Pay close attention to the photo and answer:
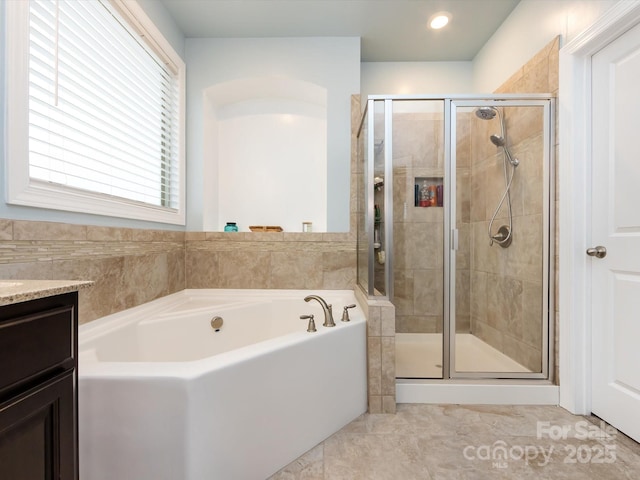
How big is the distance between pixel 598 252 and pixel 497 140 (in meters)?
0.89

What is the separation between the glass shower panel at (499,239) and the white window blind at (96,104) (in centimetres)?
200

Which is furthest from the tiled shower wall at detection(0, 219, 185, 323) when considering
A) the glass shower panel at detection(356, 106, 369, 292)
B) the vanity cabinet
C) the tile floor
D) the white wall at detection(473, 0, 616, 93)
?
the white wall at detection(473, 0, 616, 93)

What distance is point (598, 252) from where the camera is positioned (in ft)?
5.03

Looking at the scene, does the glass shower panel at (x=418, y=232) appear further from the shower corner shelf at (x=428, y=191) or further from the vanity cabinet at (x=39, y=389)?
the vanity cabinet at (x=39, y=389)

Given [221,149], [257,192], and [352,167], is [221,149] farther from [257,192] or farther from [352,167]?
[352,167]

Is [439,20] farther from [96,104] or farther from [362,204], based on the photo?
[96,104]

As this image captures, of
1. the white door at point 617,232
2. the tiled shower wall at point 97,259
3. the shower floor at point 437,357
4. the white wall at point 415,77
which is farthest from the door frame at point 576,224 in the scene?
the tiled shower wall at point 97,259

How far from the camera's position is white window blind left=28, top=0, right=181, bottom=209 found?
1258 millimetres

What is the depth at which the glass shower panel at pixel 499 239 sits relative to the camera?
1.85 m

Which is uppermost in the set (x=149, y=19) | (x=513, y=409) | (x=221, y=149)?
(x=149, y=19)

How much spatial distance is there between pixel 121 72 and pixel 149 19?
503mm

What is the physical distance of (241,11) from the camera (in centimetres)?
219

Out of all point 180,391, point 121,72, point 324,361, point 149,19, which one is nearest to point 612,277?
point 324,361

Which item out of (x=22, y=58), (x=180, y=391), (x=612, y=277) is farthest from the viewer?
(x=612, y=277)
